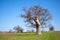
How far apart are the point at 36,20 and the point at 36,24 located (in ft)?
5.32

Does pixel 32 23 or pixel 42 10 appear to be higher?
pixel 42 10

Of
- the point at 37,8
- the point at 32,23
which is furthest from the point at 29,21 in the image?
the point at 37,8

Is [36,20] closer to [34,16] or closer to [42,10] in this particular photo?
[34,16]

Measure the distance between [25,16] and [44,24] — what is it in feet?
22.9

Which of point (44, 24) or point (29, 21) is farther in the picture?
point (44, 24)

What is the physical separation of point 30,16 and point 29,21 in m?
2.26

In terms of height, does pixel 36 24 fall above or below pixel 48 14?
below

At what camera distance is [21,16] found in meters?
38.5

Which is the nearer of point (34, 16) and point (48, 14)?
point (34, 16)

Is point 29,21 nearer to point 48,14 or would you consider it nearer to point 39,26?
point 39,26

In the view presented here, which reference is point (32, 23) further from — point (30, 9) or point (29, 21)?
point (30, 9)

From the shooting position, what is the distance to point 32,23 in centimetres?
3984

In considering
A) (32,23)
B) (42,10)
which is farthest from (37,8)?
(32,23)

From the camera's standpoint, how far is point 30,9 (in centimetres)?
3841
